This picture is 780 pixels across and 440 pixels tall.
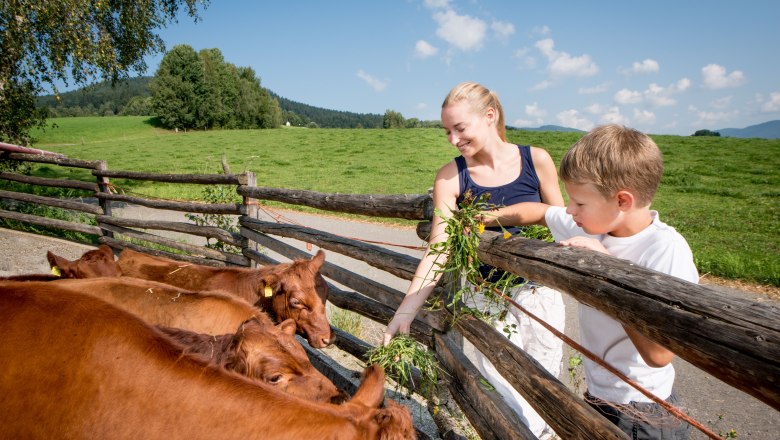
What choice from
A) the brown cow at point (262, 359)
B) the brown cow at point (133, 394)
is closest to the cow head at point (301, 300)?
the brown cow at point (262, 359)

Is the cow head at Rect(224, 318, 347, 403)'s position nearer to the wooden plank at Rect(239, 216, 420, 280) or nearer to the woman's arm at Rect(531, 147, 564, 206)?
the wooden plank at Rect(239, 216, 420, 280)

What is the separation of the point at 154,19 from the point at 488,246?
1448 cm

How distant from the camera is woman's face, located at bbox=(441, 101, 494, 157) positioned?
2.77 meters

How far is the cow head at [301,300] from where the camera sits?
3834 mm

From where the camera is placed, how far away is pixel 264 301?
4023 millimetres

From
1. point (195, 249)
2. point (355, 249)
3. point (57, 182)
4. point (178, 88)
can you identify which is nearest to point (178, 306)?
point (355, 249)

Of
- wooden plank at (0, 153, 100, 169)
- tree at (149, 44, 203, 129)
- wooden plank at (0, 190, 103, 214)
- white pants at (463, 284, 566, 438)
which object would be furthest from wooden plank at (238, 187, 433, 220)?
tree at (149, 44, 203, 129)

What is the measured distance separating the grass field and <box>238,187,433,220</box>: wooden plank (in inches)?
283

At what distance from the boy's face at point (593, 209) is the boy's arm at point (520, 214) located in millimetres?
623

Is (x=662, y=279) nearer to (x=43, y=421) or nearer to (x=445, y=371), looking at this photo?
(x=445, y=371)

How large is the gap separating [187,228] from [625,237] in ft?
24.7

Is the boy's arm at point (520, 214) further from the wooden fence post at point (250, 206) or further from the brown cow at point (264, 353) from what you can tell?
the wooden fence post at point (250, 206)

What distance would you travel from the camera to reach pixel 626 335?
1.89 meters

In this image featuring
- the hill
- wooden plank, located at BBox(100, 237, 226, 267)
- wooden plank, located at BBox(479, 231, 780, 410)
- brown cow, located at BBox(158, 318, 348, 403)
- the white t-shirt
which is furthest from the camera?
the hill
